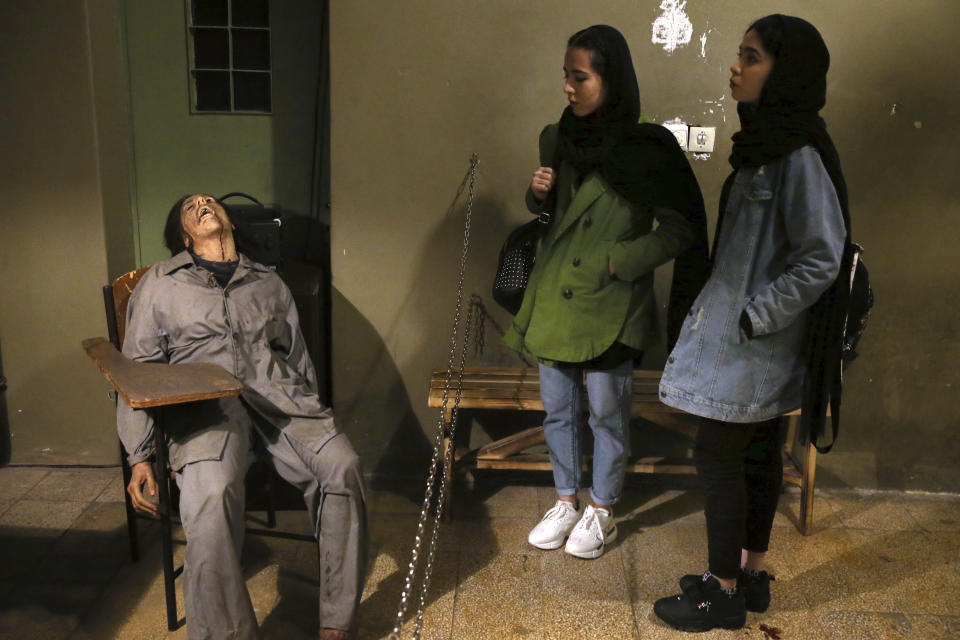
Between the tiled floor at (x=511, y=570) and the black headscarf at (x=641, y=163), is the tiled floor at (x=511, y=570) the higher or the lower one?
the lower one

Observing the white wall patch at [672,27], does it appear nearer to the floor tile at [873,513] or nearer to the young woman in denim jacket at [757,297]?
the young woman in denim jacket at [757,297]

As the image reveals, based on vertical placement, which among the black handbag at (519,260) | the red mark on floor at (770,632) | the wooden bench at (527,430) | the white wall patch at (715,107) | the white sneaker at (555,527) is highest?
the white wall patch at (715,107)

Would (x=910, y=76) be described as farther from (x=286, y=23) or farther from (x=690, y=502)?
(x=286, y=23)

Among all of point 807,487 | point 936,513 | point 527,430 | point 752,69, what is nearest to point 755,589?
point 807,487

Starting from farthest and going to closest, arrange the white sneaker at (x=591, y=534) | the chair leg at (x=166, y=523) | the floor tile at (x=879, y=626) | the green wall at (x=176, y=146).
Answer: the green wall at (x=176, y=146)
the white sneaker at (x=591, y=534)
the floor tile at (x=879, y=626)
the chair leg at (x=166, y=523)

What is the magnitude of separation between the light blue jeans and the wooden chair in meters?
1.01

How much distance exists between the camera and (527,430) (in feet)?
12.2

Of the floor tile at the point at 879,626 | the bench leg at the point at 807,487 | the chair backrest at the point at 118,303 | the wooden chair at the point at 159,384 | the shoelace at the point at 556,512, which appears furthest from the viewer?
the bench leg at the point at 807,487

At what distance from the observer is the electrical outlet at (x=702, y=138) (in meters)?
3.52

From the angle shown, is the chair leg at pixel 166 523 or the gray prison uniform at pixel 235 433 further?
the chair leg at pixel 166 523

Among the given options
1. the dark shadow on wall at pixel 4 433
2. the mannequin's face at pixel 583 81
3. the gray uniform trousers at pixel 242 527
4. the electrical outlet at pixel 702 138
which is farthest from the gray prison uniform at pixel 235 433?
the electrical outlet at pixel 702 138

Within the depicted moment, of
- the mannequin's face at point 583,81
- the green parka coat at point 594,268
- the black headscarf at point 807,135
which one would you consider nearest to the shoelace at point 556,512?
the green parka coat at point 594,268

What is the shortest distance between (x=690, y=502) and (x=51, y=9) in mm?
3542

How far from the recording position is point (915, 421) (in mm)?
3789
